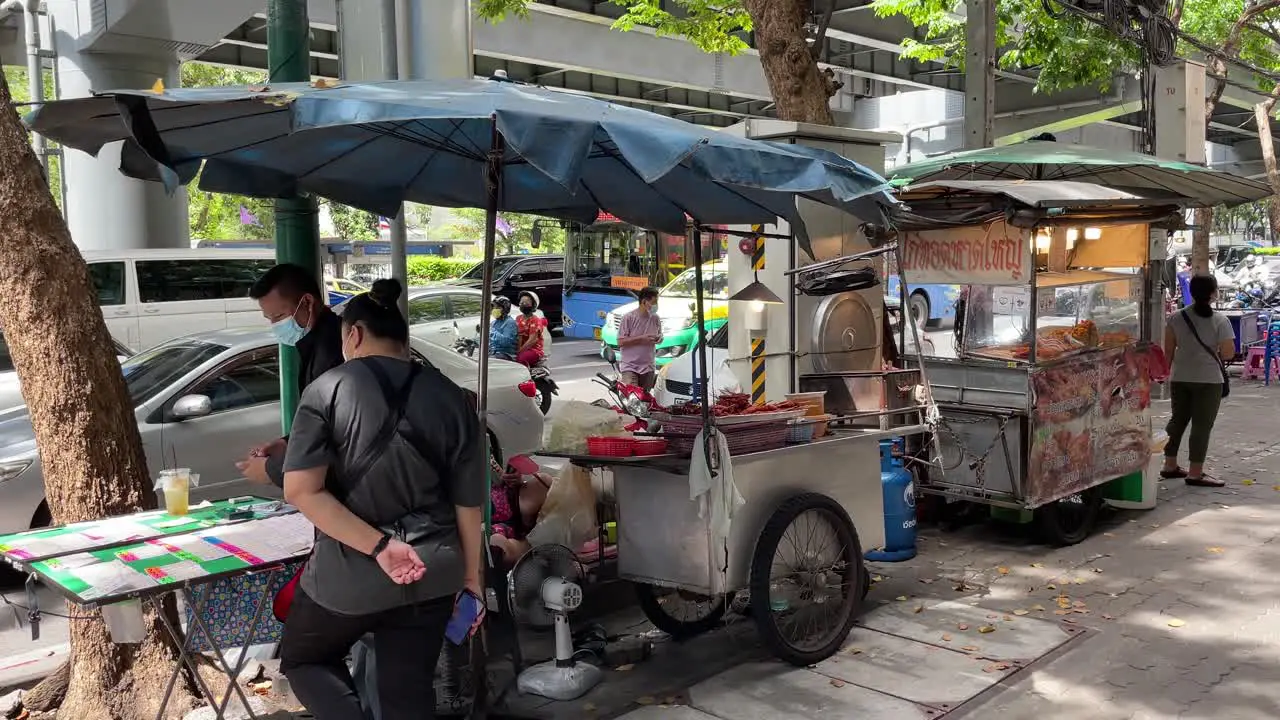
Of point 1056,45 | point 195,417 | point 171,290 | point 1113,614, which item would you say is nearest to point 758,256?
point 1113,614

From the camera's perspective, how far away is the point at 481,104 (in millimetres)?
3912

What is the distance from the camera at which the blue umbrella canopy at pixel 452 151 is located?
3828 mm

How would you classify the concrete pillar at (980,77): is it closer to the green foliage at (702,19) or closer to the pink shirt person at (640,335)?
the pink shirt person at (640,335)

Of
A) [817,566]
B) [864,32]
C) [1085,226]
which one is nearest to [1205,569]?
[1085,226]

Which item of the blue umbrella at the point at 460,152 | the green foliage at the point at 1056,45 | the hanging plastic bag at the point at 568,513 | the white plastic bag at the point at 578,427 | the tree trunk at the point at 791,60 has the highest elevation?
the green foliage at the point at 1056,45

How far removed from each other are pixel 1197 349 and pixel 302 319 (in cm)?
783

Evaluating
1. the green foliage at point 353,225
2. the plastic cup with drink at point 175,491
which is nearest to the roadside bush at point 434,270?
the green foliage at point 353,225

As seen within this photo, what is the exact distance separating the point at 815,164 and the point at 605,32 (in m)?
Result: 17.2

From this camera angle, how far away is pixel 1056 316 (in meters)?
8.48

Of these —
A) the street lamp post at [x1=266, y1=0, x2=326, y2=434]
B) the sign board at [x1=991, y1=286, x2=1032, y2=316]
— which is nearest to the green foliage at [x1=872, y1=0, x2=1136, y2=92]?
the sign board at [x1=991, y1=286, x2=1032, y2=316]

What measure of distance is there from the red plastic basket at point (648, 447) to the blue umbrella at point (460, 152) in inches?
41.2

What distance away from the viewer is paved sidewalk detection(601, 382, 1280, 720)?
505cm

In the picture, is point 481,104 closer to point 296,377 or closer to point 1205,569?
point 296,377

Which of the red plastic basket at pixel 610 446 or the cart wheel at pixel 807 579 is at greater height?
the red plastic basket at pixel 610 446
